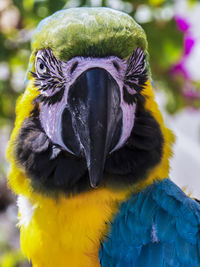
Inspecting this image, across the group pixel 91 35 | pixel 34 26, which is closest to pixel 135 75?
pixel 91 35

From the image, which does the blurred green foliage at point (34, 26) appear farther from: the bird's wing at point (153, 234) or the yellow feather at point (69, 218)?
the bird's wing at point (153, 234)

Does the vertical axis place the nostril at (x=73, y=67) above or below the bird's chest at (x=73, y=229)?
above

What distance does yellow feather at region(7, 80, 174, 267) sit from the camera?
45.6 inches

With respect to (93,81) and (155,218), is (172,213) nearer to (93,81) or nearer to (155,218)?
(155,218)

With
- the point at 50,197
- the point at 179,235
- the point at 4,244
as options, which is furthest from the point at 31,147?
the point at 4,244

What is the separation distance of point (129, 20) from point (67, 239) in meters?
0.71

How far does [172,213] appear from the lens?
1193 mm

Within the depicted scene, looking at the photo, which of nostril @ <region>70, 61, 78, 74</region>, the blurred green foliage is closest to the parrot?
nostril @ <region>70, 61, 78, 74</region>

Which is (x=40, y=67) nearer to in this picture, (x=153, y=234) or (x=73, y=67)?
(x=73, y=67)

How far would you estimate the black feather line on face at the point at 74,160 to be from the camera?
114 cm

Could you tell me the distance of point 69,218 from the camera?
1.17 m

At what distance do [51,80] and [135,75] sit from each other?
26cm

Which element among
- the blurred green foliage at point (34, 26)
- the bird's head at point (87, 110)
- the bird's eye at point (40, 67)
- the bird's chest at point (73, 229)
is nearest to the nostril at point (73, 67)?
the bird's head at point (87, 110)

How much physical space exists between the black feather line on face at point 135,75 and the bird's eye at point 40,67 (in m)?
0.25
